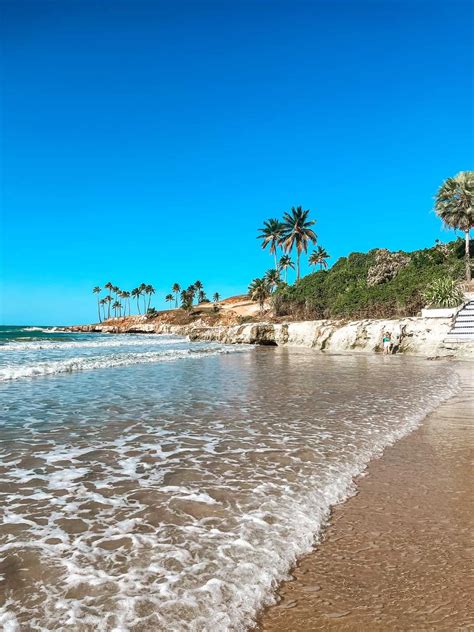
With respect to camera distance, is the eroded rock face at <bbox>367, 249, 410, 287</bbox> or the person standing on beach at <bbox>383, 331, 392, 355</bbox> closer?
the person standing on beach at <bbox>383, 331, 392, 355</bbox>

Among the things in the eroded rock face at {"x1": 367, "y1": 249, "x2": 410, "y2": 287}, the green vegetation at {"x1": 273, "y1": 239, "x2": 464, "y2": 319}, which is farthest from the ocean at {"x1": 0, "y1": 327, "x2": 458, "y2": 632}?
the eroded rock face at {"x1": 367, "y1": 249, "x2": 410, "y2": 287}

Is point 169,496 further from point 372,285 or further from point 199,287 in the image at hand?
point 199,287

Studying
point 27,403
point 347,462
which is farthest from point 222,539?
point 27,403

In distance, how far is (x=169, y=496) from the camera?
16.0 feet

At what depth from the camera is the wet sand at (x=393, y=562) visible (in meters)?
2.85

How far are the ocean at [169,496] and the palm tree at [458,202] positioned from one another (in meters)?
37.6

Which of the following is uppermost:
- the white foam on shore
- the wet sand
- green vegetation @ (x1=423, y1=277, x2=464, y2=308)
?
green vegetation @ (x1=423, y1=277, x2=464, y2=308)

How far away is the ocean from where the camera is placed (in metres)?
3.03

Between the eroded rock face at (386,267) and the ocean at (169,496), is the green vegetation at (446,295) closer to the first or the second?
the eroded rock face at (386,267)

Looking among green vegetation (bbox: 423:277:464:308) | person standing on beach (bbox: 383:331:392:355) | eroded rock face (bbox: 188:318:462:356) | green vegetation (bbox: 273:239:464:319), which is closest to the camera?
eroded rock face (bbox: 188:318:462:356)

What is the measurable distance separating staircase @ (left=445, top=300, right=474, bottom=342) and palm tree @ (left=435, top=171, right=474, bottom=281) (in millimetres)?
18804

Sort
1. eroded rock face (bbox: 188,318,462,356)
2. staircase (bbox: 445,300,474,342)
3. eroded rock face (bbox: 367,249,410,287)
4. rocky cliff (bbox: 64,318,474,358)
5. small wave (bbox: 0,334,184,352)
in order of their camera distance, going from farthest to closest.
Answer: eroded rock face (bbox: 367,249,410,287)
small wave (bbox: 0,334,184,352)
eroded rock face (bbox: 188,318,462,356)
rocky cliff (bbox: 64,318,474,358)
staircase (bbox: 445,300,474,342)

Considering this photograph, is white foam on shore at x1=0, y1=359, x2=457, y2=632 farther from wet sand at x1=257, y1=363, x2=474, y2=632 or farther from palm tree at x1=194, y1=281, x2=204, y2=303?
palm tree at x1=194, y1=281, x2=204, y2=303

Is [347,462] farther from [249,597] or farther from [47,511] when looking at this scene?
[47,511]
